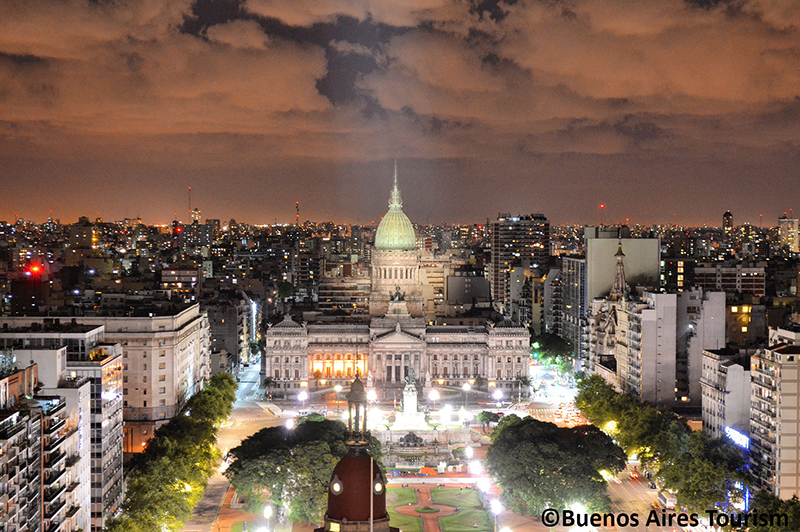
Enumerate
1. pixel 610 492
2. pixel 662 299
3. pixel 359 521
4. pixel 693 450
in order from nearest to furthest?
pixel 359 521, pixel 693 450, pixel 610 492, pixel 662 299

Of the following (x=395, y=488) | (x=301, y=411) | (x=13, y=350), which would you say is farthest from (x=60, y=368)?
(x=301, y=411)

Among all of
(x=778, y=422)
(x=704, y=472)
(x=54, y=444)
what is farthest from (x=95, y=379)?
(x=778, y=422)

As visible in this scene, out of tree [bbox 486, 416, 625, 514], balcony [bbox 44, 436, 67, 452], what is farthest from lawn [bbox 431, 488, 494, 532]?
balcony [bbox 44, 436, 67, 452]

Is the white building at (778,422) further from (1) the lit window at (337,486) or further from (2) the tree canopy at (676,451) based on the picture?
(1) the lit window at (337,486)

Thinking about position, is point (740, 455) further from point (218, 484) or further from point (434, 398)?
point (434, 398)

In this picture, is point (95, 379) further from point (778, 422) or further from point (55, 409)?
point (778, 422)

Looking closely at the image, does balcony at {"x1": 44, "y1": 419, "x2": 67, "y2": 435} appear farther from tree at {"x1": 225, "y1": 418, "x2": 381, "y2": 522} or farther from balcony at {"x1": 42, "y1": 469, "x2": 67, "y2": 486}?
tree at {"x1": 225, "y1": 418, "x2": 381, "y2": 522}
